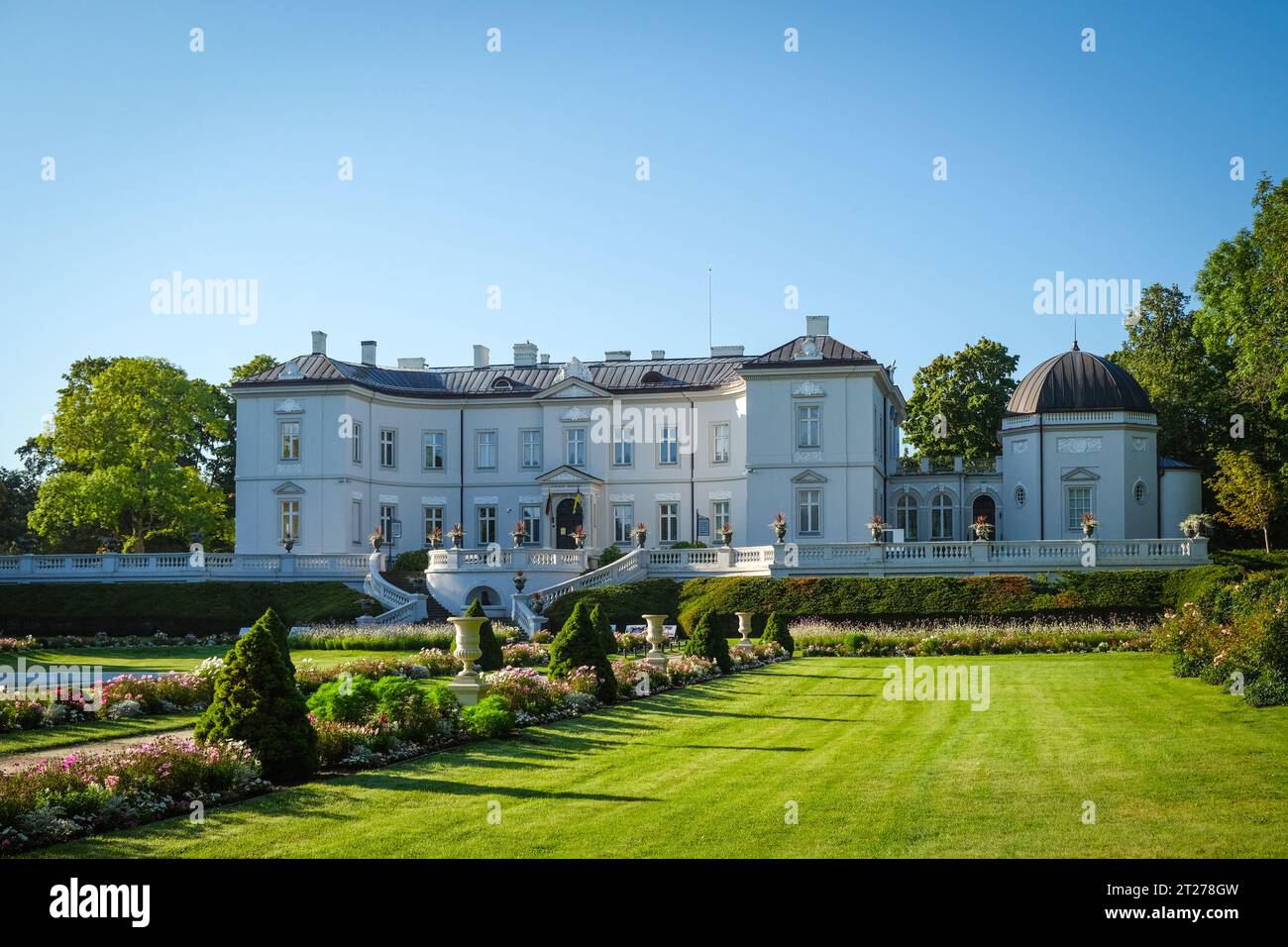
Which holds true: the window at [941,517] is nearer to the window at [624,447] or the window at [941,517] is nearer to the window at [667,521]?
the window at [667,521]

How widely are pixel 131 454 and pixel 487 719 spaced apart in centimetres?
4511

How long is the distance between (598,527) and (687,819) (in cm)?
4299

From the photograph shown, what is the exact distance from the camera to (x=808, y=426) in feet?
164

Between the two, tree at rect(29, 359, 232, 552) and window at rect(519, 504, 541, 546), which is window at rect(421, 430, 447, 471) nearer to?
window at rect(519, 504, 541, 546)

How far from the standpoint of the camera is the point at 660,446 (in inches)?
2135

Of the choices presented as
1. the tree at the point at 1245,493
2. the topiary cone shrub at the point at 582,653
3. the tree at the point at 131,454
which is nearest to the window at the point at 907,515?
the tree at the point at 1245,493

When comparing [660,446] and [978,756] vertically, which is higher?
[660,446]

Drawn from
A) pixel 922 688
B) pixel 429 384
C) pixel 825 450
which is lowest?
pixel 922 688

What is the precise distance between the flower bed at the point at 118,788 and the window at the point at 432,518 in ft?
Result: 140

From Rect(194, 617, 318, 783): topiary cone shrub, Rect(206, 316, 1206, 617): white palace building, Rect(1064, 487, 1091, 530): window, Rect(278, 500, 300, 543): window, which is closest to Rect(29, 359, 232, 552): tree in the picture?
Rect(206, 316, 1206, 617): white palace building

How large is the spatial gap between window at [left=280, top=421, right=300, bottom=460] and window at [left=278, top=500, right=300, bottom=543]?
74.3 inches

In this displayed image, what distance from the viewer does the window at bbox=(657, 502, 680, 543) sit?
53938 mm
